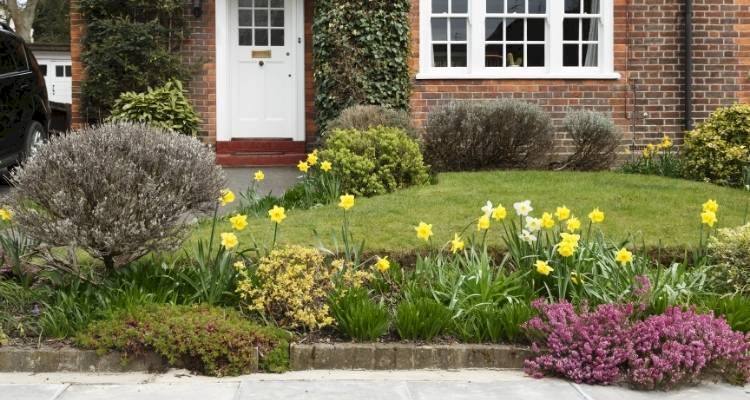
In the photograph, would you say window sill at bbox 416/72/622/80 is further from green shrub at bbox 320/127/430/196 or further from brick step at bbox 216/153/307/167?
green shrub at bbox 320/127/430/196

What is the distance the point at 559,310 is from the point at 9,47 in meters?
7.89

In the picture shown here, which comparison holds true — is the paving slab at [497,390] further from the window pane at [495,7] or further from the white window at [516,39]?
the window pane at [495,7]

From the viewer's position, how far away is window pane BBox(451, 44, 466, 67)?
1340 cm

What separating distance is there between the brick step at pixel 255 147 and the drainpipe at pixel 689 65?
5.60 metres

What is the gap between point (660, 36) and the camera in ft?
44.0

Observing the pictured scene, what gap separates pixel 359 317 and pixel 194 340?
0.89 m

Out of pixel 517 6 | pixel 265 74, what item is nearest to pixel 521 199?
pixel 517 6

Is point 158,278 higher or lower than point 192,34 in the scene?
lower

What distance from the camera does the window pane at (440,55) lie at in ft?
43.9

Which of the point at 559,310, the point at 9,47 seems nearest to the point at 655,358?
the point at 559,310

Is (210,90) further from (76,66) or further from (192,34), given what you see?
(76,66)

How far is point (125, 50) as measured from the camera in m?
12.9

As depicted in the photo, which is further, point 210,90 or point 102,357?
point 210,90

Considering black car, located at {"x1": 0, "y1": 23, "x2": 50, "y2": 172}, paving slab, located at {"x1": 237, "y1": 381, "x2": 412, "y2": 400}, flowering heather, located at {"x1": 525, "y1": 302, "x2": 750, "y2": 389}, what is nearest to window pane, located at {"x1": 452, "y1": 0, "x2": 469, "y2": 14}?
black car, located at {"x1": 0, "y1": 23, "x2": 50, "y2": 172}
